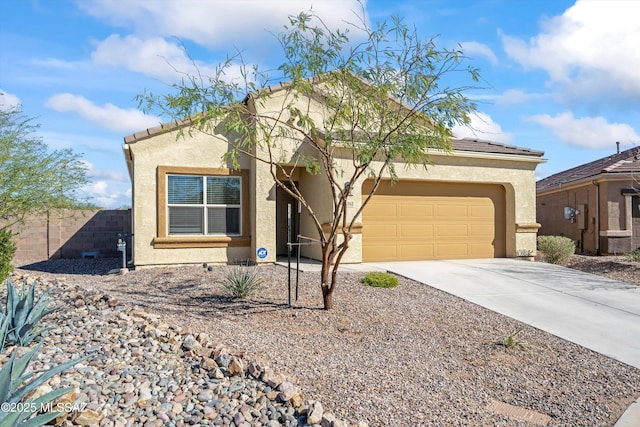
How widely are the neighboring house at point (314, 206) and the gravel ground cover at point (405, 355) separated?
10.2ft

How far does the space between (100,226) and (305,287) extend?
1115 cm

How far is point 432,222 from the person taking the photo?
1345cm

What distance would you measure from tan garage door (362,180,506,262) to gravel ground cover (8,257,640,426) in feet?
12.5

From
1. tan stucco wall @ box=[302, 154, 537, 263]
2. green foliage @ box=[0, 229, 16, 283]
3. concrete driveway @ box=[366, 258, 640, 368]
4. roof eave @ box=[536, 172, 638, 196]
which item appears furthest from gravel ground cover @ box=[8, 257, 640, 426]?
roof eave @ box=[536, 172, 638, 196]

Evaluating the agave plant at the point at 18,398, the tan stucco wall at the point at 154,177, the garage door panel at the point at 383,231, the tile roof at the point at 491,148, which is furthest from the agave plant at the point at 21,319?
the tile roof at the point at 491,148

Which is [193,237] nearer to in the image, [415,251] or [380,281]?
[380,281]

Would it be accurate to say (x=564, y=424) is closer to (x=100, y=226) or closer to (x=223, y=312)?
(x=223, y=312)

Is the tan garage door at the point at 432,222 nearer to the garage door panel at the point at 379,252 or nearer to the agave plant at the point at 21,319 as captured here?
the garage door panel at the point at 379,252

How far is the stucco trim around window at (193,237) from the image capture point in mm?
11812

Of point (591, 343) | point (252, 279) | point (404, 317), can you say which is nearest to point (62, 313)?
point (252, 279)

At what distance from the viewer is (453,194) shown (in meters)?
13.7

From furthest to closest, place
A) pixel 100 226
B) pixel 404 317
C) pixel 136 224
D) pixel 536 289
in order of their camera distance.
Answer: pixel 100 226, pixel 136 224, pixel 536 289, pixel 404 317

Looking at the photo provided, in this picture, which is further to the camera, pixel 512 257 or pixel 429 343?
pixel 512 257

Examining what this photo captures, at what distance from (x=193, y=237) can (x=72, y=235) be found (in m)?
7.36
